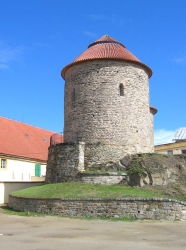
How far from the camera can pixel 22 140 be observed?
31.4 m

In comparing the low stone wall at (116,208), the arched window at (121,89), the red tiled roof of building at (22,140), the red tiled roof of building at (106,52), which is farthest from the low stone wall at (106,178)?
the red tiled roof of building at (22,140)

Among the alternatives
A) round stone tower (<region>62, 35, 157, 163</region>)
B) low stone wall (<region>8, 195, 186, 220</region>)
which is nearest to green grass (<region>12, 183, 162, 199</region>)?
low stone wall (<region>8, 195, 186, 220</region>)

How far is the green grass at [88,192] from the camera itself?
16281 mm

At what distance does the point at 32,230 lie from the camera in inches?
485

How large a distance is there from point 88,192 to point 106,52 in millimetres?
9603

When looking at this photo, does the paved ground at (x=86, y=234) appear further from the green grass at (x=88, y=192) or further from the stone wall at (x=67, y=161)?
the stone wall at (x=67, y=161)

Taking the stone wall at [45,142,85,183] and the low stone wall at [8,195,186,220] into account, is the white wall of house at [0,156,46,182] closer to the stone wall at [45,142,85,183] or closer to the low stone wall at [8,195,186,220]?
the stone wall at [45,142,85,183]

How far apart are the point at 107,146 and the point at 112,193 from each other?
4.42 meters

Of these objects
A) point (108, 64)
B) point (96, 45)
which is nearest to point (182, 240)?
point (108, 64)

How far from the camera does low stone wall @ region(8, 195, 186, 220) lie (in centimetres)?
1497

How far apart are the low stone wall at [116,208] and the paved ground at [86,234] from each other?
0.79 metres

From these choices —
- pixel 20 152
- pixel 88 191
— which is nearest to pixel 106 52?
pixel 88 191

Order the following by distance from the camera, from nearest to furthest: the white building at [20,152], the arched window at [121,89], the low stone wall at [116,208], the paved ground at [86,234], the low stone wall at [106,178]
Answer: the paved ground at [86,234], the low stone wall at [116,208], the low stone wall at [106,178], the arched window at [121,89], the white building at [20,152]

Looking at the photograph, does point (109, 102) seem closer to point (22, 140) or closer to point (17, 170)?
point (17, 170)
